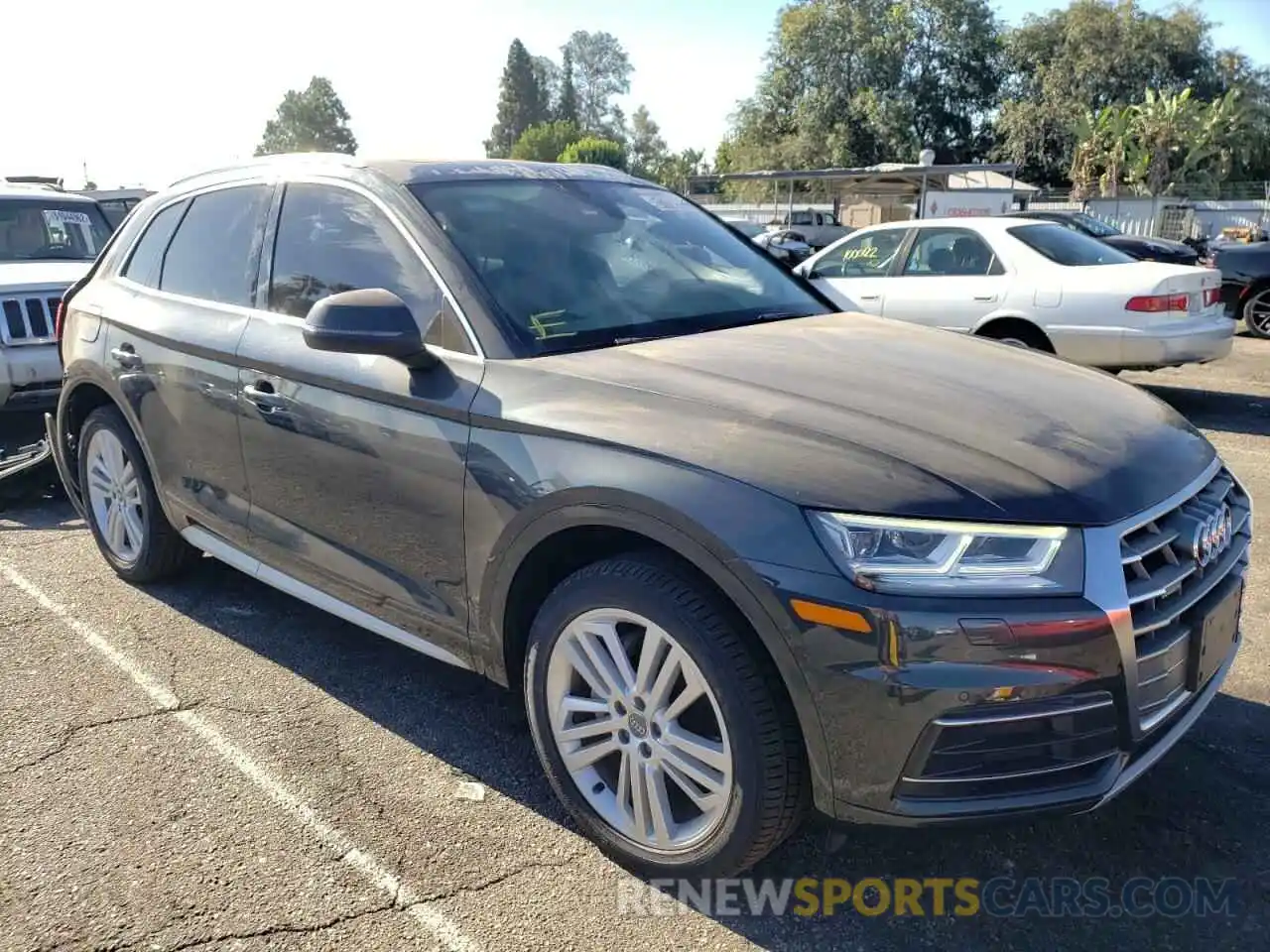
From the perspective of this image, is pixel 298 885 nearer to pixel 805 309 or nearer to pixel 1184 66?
pixel 805 309

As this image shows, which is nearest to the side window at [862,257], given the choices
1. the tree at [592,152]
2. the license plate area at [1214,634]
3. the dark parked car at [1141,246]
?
the license plate area at [1214,634]

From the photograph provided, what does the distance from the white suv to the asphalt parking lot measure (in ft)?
10.9

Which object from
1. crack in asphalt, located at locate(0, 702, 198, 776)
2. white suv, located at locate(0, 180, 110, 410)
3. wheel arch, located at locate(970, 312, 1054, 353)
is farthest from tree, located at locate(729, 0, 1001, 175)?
crack in asphalt, located at locate(0, 702, 198, 776)

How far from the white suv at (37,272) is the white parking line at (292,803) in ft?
9.52

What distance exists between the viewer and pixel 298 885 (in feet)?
8.52

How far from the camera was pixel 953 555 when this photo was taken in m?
2.10

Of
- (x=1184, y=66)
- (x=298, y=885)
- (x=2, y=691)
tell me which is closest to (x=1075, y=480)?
(x=298, y=885)

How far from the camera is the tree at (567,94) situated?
99.6 metres

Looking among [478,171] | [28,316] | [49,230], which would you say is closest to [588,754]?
[478,171]

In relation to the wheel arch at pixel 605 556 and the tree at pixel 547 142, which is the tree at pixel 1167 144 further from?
the wheel arch at pixel 605 556

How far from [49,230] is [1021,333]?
775 centimetres

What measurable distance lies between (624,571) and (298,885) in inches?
45.7

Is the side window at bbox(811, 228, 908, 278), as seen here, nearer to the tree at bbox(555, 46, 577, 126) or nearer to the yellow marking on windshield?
the yellow marking on windshield

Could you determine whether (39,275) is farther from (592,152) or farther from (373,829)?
(592,152)
